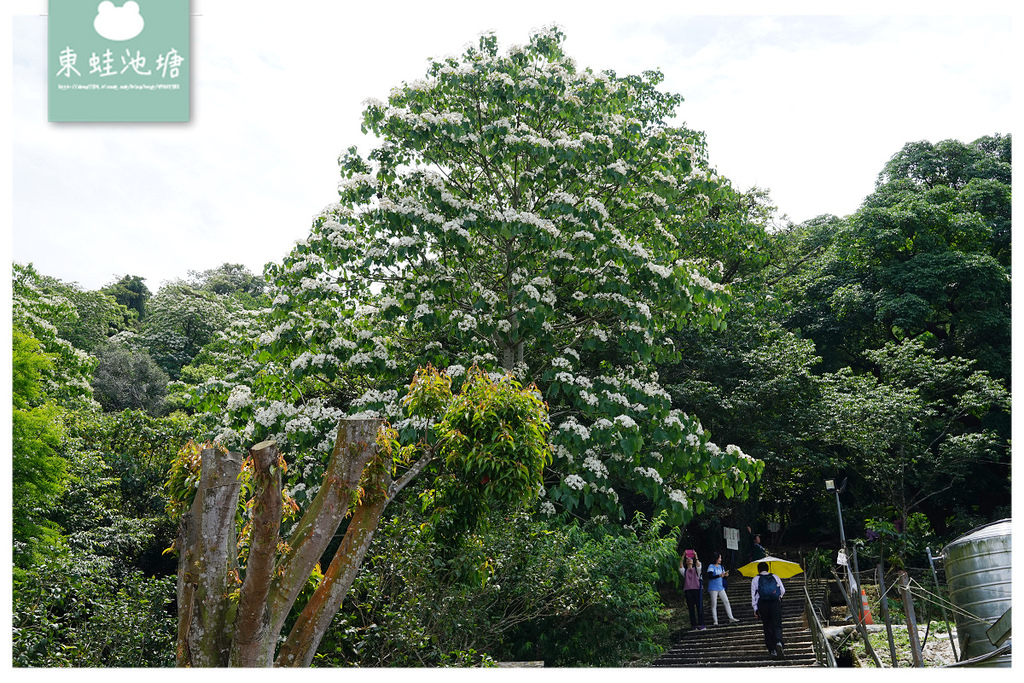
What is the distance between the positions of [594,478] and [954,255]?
17.0 metres

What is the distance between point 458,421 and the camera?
17.9 ft

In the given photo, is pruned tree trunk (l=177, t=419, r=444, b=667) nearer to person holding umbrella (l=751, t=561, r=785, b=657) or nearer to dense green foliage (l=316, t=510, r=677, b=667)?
dense green foliage (l=316, t=510, r=677, b=667)

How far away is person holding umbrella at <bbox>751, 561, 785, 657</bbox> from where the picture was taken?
11.4 metres

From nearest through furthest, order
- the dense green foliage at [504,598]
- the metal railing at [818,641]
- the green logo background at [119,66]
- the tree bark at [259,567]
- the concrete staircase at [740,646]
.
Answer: the tree bark at [259,567] → the green logo background at [119,66] → the dense green foliage at [504,598] → the metal railing at [818,641] → the concrete staircase at [740,646]

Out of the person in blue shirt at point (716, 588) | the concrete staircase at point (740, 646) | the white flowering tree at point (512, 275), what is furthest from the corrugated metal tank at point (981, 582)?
the person in blue shirt at point (716, 588)

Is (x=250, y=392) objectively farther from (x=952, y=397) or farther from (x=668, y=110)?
(x=952, y=397)

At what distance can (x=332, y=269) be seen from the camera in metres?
10.6

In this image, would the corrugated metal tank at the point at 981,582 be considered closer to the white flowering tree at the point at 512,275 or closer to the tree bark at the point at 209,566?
the white flowering tree at the point at 512,275

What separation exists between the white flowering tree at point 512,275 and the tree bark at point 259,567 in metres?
4.82

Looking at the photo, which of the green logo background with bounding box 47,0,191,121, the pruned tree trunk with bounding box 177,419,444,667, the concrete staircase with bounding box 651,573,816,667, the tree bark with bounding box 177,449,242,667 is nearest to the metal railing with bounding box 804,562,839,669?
the concrete staircase with bounding box 651,573,816,667

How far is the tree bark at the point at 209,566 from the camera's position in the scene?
427 centimetres

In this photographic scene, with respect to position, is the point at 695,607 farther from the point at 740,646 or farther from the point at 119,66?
the point at 119,66

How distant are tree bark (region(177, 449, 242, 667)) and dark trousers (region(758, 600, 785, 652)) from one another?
926 centimetres

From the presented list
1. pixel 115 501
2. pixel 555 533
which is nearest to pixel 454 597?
pixel 555 533
